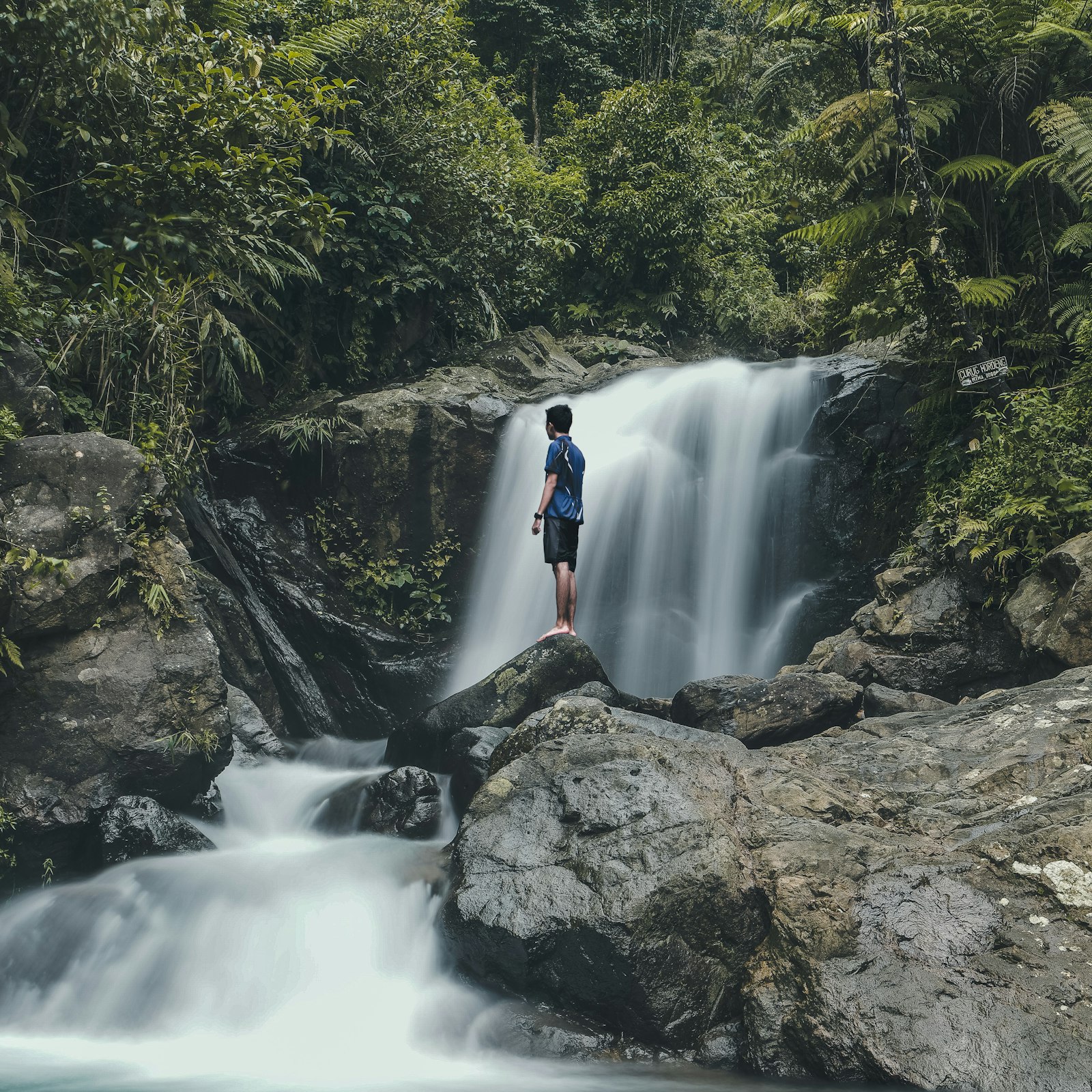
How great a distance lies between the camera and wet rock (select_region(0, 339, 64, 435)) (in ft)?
20.7

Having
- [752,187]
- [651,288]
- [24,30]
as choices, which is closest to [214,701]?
[24,30]

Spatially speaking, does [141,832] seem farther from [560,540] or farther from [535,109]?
[535,109]

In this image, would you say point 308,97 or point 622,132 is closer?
point 308,97

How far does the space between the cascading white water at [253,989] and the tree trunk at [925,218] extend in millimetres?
5827

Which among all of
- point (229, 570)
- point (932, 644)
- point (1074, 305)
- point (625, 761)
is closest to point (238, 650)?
point (229, 570)

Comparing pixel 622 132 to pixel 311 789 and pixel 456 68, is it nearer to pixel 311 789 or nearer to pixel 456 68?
pixel 456 68

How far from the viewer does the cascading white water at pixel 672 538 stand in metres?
9.06

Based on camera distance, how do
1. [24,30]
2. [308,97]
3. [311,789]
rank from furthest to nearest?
[308,97]
[311,789]
[24,30]

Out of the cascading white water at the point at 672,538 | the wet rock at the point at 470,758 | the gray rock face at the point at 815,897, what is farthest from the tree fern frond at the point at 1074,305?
the wet rock at the point at 470,758

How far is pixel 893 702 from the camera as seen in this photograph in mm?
5996

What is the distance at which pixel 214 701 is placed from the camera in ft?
20.9

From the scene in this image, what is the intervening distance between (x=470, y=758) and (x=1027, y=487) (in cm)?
443

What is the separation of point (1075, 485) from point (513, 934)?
490 centimetres

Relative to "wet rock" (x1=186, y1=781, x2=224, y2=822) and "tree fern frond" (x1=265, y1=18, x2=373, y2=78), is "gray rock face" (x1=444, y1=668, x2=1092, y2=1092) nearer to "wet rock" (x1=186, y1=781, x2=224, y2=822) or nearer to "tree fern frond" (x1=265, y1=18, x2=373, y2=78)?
"wet rock" (x1=186, y1=781, x2=224, y2=822)
